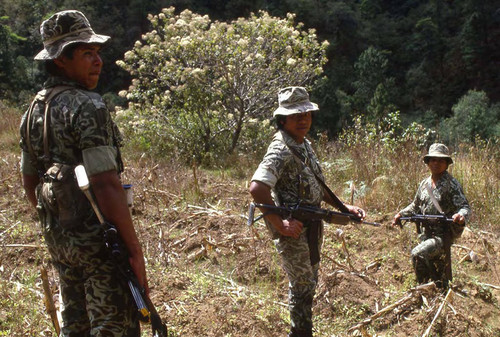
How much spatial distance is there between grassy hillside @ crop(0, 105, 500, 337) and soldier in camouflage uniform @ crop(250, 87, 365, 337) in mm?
507

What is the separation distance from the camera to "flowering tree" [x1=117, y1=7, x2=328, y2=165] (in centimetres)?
910

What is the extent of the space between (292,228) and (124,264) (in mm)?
1159

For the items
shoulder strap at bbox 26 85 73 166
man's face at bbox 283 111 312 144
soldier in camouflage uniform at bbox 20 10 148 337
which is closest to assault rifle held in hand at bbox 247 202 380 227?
man's face at bbox 283 111 312 144

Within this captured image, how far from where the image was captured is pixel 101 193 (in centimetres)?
184

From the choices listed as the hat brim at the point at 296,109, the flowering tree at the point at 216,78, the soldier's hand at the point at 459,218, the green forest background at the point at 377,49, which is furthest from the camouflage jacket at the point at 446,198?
the green forest background at the point at 377,49

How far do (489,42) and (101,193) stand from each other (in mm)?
51680

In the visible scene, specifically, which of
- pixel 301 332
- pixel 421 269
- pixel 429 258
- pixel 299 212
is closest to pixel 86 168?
pixel 299 212

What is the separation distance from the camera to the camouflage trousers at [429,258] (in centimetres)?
377

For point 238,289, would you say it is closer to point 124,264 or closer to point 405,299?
point 405,299

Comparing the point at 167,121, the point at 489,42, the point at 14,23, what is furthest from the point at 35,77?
the point at 489,42

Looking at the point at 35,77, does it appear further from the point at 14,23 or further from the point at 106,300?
the point at 106,300

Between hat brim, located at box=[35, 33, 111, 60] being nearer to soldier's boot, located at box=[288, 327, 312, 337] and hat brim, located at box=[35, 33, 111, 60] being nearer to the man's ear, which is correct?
the man's ear

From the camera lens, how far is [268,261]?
14.6 feet

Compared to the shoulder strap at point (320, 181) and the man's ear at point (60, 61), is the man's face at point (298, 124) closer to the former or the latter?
the shoulder strap at point (320, 181)
